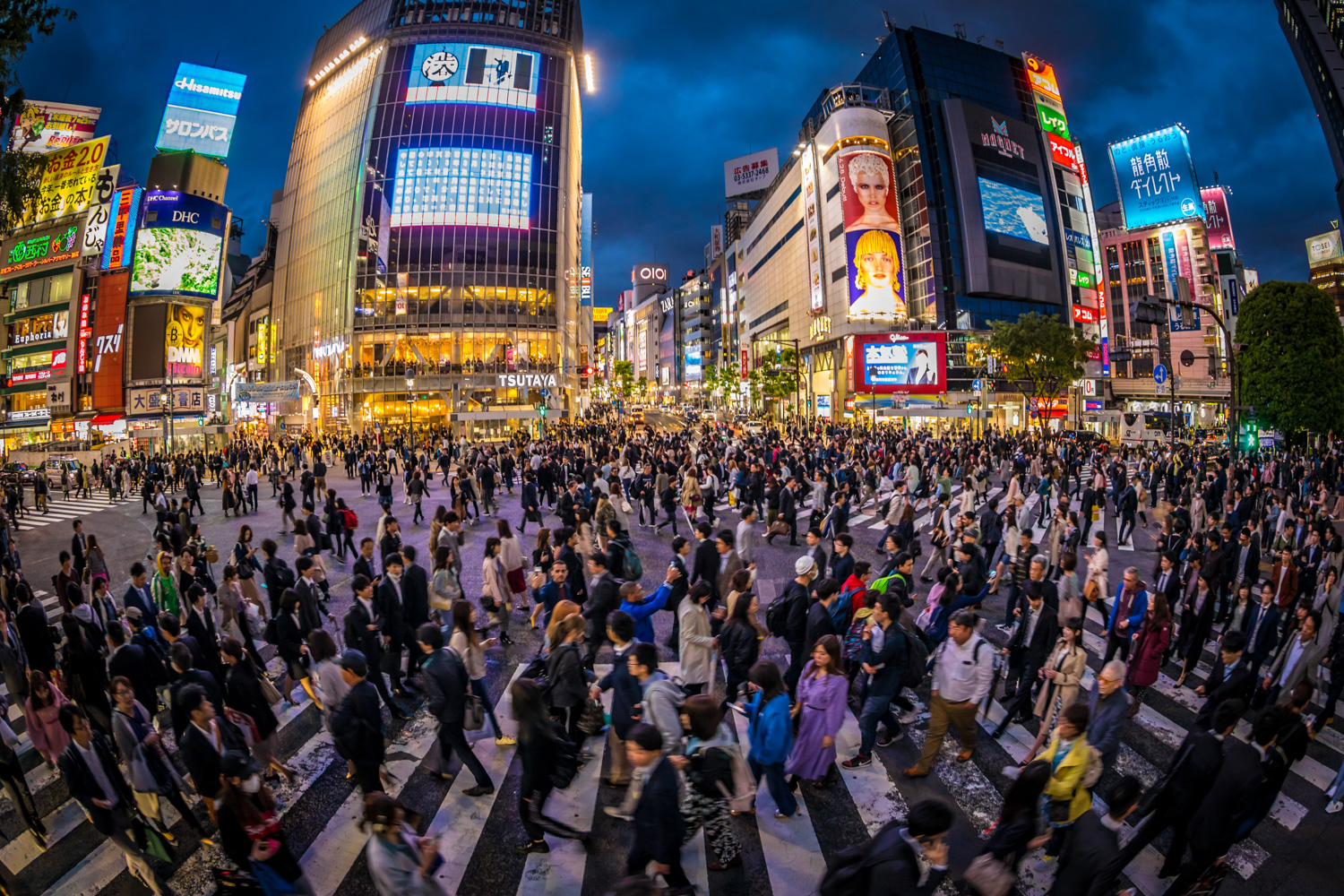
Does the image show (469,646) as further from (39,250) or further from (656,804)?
(39,250)

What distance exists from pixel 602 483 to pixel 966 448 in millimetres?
18560

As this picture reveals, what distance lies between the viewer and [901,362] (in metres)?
55.5

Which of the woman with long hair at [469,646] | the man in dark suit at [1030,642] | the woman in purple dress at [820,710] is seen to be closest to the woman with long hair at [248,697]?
the woman with long hair at [469,646]

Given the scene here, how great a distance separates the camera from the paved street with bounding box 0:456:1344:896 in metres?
4.70

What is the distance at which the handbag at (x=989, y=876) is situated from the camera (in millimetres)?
3557

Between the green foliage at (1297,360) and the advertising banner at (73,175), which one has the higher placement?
the advertising banner at (73,175)

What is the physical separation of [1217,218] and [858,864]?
95708mm

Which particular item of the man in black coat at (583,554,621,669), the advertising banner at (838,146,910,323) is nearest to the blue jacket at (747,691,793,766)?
the man in black coat at (583,554,621,669)

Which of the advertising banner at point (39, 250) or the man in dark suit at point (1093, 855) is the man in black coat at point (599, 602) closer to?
the man in dark suit at point (1093, 855)

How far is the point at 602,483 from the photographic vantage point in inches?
589

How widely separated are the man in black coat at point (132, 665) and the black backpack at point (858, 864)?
6.50 meters

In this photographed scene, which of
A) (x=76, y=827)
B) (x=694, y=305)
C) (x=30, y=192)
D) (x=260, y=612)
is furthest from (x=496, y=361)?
(x=694, y=305)

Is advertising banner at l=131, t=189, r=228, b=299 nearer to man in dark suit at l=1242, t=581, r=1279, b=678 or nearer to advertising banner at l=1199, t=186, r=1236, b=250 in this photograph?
man in dark suit at l=1242, t=581, r=1279, b=678

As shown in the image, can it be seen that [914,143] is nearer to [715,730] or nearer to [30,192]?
[30,192]
